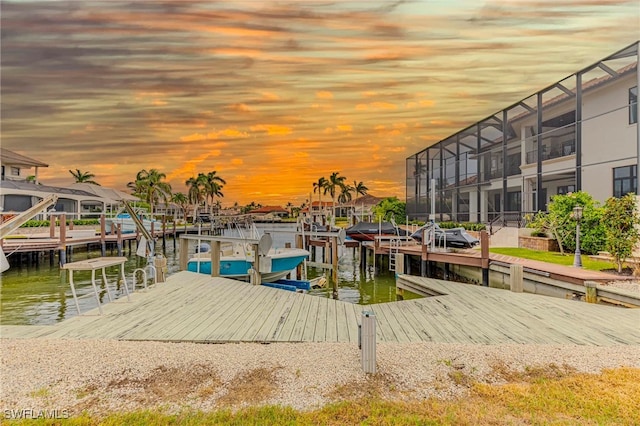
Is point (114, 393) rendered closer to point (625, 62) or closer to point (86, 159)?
point (625, 62)

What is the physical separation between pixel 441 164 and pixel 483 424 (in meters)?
32.1

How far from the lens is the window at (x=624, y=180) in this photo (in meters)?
16.9

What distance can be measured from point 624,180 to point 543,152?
669 centimetres

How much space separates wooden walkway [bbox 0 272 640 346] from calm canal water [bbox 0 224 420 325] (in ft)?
16.5

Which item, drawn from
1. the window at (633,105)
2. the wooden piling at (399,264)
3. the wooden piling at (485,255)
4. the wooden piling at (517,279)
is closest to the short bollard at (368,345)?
the wooden piling at (517,279)

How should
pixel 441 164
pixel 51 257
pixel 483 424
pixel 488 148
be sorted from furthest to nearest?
1. pixel 441 164
2. pixel 488 148
3. pixel 51 257
4. pixel 483 424

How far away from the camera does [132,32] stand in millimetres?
13336

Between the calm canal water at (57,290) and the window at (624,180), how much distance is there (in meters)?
12.3

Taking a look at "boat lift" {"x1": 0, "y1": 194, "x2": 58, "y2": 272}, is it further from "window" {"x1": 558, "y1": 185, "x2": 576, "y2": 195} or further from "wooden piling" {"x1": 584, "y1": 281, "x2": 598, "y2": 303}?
"window" {"x1": 558, "y1": 185, "x2": 576, "y2": 195}

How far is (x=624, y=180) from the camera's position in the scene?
17406 mm

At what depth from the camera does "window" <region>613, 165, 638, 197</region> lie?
1689cm

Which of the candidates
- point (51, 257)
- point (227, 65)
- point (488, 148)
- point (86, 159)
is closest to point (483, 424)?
point (227, 65)

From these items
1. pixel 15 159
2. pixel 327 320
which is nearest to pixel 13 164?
pixel 15 159

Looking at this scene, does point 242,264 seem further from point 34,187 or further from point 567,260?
point 34,187
